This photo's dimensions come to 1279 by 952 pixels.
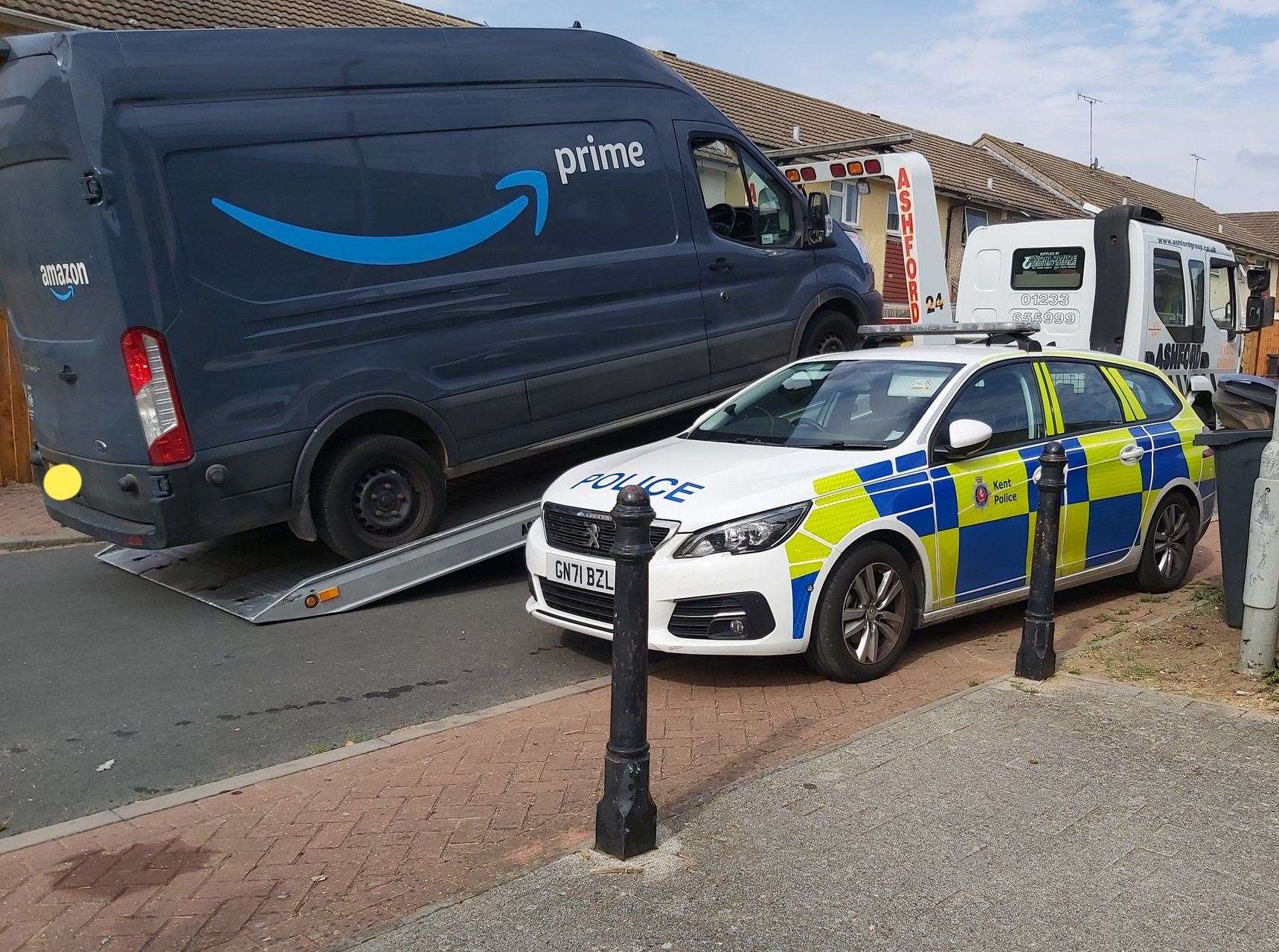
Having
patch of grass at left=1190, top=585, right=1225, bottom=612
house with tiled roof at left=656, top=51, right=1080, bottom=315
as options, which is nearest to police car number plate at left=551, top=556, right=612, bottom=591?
patch of grass at left=1190, top=585, right=1225, bottom=612

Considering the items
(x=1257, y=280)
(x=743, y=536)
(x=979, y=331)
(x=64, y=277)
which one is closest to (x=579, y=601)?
(x=743, y=536)

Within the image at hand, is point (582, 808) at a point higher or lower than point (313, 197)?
lower

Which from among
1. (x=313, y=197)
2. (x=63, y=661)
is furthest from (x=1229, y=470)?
(x=63, y=661)

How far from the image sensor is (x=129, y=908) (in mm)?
3580

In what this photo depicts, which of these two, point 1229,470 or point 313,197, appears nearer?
point 1229,470

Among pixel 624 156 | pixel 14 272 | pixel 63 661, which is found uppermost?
pixel 624 156

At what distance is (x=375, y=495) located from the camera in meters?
7.26

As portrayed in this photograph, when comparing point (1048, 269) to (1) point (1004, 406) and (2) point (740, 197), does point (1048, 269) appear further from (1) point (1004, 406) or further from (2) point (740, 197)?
(1) point (1004, 406)

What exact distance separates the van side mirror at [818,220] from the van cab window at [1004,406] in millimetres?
3051

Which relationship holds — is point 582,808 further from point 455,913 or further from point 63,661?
point 63,661

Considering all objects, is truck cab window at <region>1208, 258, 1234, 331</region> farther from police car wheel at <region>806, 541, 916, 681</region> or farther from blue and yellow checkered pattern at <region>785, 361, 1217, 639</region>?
police car wheel at <region>806, 541, 916, 681</region>

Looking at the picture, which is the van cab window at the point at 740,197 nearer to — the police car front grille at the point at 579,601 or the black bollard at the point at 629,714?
the police car front grille at the point at 579,601

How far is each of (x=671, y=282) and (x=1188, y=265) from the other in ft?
24.6

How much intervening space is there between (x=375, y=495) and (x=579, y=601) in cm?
202
